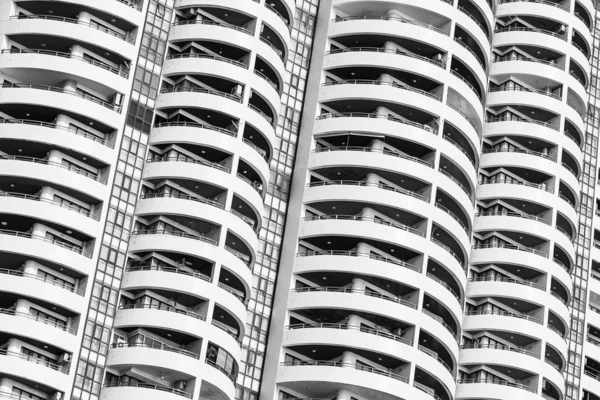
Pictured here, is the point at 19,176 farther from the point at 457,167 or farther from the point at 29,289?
the point at 457,167

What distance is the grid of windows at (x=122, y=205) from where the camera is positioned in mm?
111500

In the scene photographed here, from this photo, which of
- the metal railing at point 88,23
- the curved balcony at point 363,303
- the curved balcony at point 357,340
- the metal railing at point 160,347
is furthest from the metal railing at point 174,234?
the metal railing at point 88,23

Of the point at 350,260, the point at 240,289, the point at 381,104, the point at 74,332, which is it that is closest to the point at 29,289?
the point at 74,332

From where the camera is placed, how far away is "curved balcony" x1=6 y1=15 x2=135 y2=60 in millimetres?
119188

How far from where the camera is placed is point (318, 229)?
408 feet

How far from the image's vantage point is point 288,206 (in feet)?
418

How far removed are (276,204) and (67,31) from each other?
21207 millimetres

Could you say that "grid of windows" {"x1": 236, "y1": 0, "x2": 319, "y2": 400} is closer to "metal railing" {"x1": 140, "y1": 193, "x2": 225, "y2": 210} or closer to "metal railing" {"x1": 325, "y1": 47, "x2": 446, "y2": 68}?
"metal railing" {"x1": 325, "y1": 47, "x2": 446, "y2": 68}

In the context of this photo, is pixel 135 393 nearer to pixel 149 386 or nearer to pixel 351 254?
pixel 149 386

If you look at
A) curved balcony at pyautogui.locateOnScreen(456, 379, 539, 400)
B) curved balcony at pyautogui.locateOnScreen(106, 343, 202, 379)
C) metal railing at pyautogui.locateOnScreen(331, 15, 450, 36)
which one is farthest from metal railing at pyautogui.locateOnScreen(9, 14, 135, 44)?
curved balcony at pyautogui.locateOnScreen(456, 379, 539, 400)

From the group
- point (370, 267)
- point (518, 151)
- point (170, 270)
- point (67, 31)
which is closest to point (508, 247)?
point (518, 151)

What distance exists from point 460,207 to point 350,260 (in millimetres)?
12386

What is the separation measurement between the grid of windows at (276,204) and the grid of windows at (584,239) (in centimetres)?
2786

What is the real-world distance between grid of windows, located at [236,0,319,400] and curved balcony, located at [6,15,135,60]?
50.9ft
